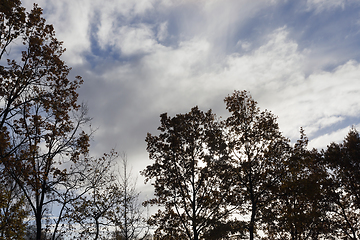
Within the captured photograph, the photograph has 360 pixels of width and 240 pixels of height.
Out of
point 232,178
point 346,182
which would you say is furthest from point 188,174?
point 346,182

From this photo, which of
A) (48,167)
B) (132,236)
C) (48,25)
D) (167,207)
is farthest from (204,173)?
(48,25)

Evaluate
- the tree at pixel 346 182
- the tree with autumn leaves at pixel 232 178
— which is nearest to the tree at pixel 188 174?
the tree with autumn leaves at pixel 232 178

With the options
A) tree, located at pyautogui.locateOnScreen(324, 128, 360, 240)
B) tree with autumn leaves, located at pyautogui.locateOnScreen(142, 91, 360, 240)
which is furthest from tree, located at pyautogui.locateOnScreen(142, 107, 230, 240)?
tree, located at pyautogui.locateOnScreen(324, 128, 360, 240)

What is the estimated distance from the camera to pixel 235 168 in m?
20.0

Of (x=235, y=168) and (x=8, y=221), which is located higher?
(x=235, y=168)

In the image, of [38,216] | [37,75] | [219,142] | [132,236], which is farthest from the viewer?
[132,236]

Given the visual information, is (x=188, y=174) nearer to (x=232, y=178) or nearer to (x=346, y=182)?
(x=232, y=178)

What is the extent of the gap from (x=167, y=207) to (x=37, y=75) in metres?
13.7

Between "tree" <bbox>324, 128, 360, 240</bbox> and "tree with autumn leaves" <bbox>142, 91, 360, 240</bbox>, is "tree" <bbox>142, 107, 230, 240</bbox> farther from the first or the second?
"tree" <bbox>324, 128, 360, 240</bbox>

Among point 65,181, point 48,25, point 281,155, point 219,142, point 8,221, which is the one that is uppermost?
point 48,25

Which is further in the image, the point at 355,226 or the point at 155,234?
the point at 355,226

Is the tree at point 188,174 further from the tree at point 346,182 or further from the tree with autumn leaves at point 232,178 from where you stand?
the tree at point 346,182

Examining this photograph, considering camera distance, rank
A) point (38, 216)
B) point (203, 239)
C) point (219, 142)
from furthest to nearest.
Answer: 1. point (219, 142)
2. point (203, 239)
3. point (38, 216)

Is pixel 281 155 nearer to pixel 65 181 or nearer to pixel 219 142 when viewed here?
pixel 219 142
